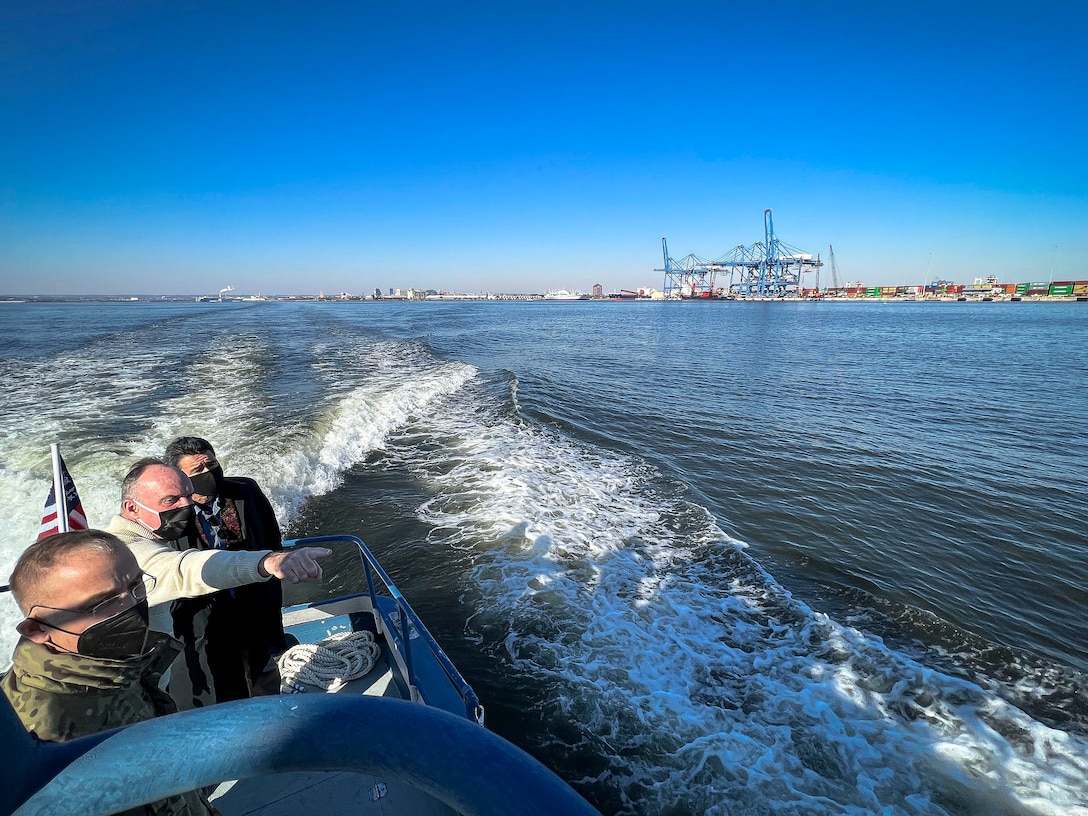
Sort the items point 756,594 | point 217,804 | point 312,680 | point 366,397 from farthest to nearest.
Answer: point 366,397 → point 756,594 → point 312,680 → point 217,804

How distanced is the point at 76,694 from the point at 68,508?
2.31 m

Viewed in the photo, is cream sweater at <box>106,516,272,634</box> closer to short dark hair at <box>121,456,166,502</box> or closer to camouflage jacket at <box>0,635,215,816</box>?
short dark hair at <box>121,456,166,502</box>

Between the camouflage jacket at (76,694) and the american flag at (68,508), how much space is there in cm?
197

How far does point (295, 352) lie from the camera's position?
23.7 metres

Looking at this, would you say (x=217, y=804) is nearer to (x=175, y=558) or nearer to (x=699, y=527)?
(x=175, y=558)

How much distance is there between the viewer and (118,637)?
4.98ft

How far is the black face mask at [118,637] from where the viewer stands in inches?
57.9

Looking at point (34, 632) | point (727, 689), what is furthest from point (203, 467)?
point (727, 689)

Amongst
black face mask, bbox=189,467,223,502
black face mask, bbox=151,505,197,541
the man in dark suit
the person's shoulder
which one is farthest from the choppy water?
black face mask, bbox=151,505,197,541

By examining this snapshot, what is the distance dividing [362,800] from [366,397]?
12202 millimetres

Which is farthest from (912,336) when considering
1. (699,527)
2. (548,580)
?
(548,580)

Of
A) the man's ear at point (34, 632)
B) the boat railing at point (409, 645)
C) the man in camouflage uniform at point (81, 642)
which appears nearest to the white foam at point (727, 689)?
the boat railing at point (409, 645)

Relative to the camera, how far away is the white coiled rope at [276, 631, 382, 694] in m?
3.72

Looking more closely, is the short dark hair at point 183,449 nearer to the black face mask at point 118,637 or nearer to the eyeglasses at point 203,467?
the eyeglasses at point 203,467
